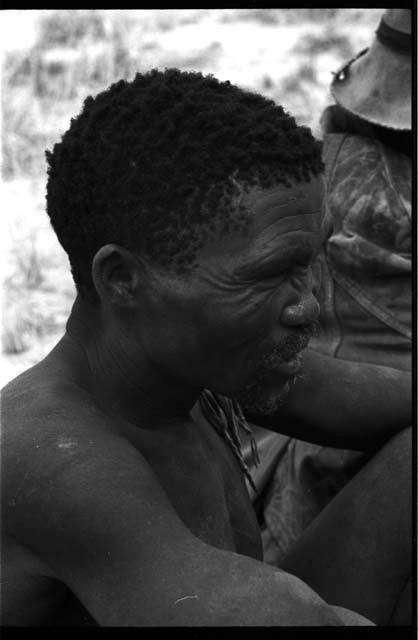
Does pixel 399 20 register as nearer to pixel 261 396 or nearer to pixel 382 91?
pixel 382 91

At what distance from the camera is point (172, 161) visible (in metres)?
1.57

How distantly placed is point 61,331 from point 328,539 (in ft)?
7.10

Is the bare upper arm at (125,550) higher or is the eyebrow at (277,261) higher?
the eyebrow at (277,261)

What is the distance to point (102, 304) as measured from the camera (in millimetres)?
1719

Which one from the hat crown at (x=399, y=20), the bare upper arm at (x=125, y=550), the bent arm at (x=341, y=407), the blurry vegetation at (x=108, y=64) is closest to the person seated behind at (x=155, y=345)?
the bare upper arm at (x=125, y=550)

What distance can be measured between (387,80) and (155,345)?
1212 mm

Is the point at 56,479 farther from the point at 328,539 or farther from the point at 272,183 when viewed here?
the point at 328,539

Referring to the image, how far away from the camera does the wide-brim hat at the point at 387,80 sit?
8.65ft

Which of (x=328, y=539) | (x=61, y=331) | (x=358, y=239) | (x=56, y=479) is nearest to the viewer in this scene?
(x=56, y=479)

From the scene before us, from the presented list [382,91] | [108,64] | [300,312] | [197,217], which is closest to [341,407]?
[300,312]

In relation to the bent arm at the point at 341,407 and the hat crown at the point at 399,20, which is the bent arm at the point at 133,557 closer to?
the bent arm at the point at 341,407

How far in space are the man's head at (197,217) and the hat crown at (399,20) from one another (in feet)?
3.37

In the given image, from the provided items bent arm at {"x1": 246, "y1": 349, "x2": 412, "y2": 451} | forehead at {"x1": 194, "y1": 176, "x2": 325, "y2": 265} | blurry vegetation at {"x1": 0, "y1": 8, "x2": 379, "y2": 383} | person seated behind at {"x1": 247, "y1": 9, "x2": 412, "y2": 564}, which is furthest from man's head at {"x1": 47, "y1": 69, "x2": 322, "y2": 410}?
blurry vegetation at {"x1": 0, "y1": 8, "x2": 379, "y2": 383}
